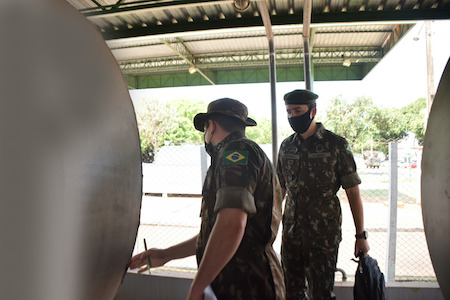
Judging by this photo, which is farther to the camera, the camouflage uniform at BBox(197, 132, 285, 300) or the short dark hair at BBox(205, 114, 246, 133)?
the short dark hair at BBox(205, 114, 246, 133)

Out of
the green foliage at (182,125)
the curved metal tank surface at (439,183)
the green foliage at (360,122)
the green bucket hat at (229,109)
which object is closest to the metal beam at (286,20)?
the green bucket hat at (229,109)

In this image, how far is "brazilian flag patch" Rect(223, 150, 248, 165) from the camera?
1.23 metres

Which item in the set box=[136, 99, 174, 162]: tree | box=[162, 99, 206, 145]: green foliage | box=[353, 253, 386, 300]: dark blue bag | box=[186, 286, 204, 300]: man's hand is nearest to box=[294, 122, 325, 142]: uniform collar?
box=[353, 253, 386, 300]: dark blue bag

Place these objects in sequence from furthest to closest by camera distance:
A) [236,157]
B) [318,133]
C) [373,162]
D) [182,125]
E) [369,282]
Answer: [182,125], [373,162], [318,133], [369,282], [236,157]

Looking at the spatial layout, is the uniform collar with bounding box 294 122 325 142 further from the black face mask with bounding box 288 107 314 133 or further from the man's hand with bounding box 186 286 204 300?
the man's hand with bounding box 186 286 204 300

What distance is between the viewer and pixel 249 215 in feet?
4.10

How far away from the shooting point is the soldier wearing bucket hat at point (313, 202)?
2141mm

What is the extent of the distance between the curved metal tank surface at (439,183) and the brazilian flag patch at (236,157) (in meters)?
0.64

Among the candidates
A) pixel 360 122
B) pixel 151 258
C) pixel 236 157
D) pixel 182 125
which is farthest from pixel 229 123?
pixel 360 122

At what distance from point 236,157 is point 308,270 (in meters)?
1.38

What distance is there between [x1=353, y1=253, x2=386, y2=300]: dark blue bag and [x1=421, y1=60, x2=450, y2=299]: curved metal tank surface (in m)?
1.44

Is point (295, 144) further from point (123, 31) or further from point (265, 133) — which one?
point (265, 133)

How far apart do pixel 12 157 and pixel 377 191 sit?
1150cm

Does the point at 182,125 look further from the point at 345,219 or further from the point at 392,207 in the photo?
the point at 392,207
